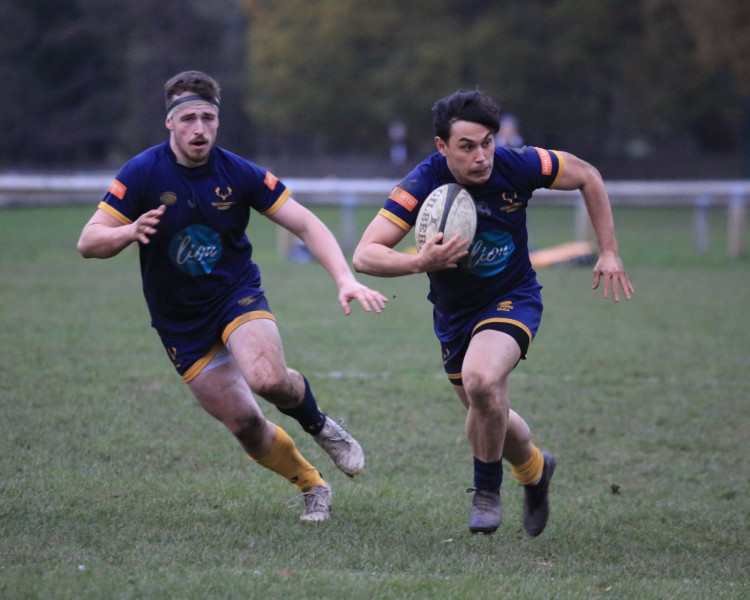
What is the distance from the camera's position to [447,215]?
464cm

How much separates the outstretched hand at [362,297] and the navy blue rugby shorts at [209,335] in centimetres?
54

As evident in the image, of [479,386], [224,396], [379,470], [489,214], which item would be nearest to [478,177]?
[489,214]

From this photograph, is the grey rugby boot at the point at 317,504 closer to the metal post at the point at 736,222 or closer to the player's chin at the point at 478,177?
the player's chin at the point at 478,177

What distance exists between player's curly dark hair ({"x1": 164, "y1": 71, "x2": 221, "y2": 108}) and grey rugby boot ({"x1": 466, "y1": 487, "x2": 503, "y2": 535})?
243cm

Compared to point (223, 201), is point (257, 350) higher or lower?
lower

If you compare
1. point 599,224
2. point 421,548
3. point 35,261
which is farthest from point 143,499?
point 35,261

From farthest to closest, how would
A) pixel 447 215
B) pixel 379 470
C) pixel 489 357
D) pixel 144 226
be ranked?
1. pixel 379 470
2. pixel 489 357
3. pixel 447 215
4. pixel 144 226

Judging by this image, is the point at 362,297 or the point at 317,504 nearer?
the point at 362,297

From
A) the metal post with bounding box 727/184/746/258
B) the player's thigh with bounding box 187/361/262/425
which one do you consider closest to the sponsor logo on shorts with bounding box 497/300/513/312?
the player's thigh with bounding box 187/361/262/425

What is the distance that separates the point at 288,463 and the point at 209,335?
84cm

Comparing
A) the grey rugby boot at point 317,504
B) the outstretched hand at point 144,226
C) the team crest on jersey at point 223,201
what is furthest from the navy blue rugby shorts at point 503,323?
the outstretched hand at point 144,226

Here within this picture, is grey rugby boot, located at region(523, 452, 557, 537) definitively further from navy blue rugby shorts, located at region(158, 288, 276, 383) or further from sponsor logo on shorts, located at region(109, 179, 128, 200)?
sponsor logo on shorts, located at region(109, 179, 128, 200)

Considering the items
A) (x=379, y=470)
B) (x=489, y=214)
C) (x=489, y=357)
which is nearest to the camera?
(x=489, y=357)

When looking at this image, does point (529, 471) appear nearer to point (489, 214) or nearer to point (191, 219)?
point (489, 214)
